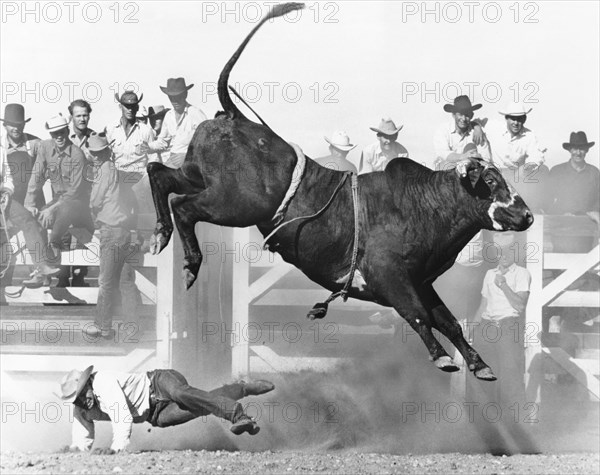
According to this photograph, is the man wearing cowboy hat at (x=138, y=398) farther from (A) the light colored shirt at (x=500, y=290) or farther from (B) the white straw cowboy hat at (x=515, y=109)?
(B) the white straw cowboy hat at (x=515, y=109)

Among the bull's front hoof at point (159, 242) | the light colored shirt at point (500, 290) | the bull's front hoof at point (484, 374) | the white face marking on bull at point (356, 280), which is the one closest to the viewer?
the bull's front hoof at point (159, 242)

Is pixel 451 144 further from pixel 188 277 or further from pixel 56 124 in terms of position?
pixel 188 277

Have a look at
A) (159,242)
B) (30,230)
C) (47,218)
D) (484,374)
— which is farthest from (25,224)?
(484,374)

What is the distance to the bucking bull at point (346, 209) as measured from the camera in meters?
7.38

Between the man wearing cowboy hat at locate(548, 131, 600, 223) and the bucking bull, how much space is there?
304 cm

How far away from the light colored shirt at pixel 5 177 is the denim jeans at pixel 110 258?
950 mm

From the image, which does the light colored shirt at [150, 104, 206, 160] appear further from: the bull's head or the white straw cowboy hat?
the bull's head

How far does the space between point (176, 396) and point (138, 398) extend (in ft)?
1.05

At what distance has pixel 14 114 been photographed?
10.2 metres

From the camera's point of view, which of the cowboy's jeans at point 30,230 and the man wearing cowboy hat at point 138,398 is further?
the cowboy's jeans at point 30,230

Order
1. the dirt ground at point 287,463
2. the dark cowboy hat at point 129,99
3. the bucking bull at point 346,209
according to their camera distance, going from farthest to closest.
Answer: the dark cowboy hat at point 129,99 < the dirt ground at point 287,463 < the bucking bull at point 346,209

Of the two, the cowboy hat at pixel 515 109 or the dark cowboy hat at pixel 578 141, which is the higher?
the cowboy hat at pixel 515 109

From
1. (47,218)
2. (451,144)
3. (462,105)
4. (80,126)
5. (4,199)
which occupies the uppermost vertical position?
(462,105)

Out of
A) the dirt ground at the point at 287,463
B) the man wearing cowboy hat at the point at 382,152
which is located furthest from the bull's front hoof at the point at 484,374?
the man wearing cowboy hat at the point at 382,152
